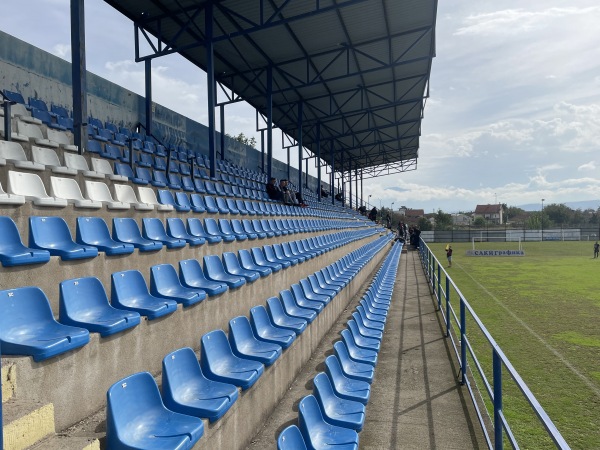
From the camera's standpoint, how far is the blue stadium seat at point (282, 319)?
3516 mm

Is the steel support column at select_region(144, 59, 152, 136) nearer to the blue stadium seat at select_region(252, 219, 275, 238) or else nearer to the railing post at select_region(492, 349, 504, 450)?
the blue stadium seat at select_region(252, 219, 275, 238)

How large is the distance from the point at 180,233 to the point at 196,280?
1.10m

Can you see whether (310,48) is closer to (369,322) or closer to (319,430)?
(369,322)

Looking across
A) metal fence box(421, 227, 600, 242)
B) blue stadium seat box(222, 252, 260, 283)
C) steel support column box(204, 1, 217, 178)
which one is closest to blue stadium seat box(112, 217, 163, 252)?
blue stadium seat box(222, 252, 260, 283)

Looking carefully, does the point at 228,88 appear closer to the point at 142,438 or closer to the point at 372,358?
the point at 372,358

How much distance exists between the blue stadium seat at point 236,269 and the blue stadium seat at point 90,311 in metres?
1.71

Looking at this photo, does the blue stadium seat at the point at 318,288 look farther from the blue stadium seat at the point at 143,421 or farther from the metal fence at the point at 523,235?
the metal fence at the point at 523,235

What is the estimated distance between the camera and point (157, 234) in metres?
4.12

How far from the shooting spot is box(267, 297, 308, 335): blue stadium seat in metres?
3.52

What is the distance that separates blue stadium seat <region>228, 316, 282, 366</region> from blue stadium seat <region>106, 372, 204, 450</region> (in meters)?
0.89

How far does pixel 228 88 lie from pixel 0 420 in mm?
15122

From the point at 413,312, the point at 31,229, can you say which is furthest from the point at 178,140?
the point at 31,229

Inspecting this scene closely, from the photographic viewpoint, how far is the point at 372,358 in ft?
12.6

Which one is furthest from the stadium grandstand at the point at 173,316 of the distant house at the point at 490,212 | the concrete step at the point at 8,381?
the distant house at the point at 490,212
